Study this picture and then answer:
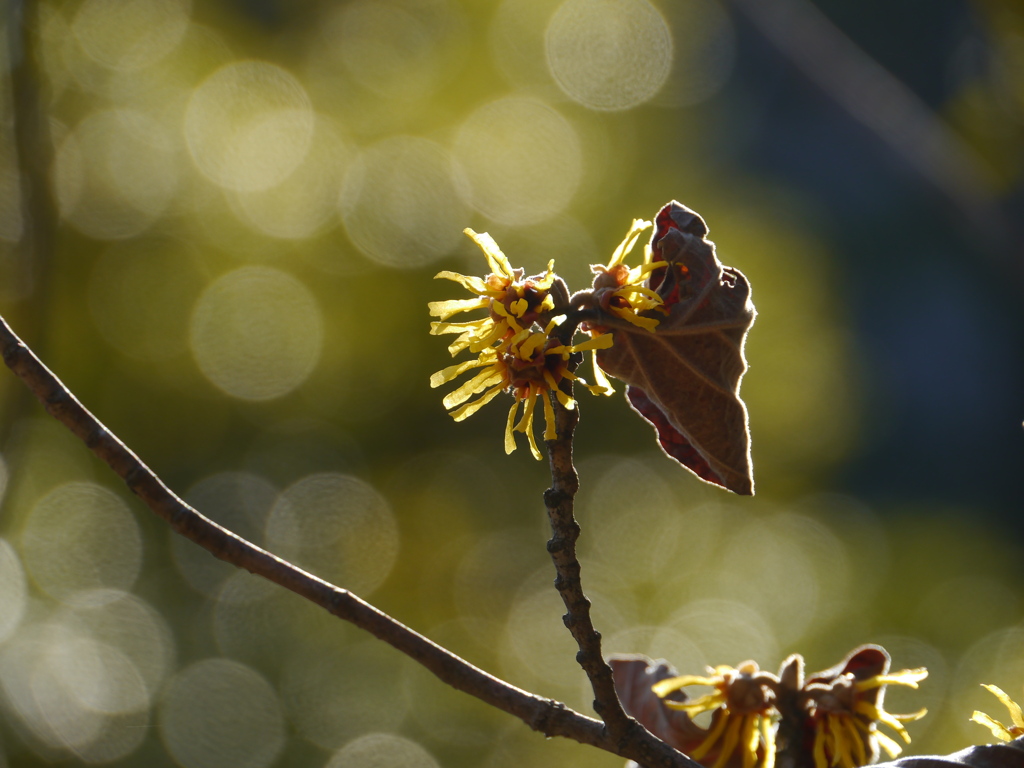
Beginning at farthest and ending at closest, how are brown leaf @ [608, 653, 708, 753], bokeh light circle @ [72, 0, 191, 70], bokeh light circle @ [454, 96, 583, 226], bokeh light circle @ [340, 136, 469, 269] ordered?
1. bokeh light circle @ [454, 96, 583, 226]
2. bokeh light circle @ [340, 136, 469, 269]
3. bokeh light circle @ [72, 0, 191, 70]
4. brown leaf @ [608, 653, 708, 753]

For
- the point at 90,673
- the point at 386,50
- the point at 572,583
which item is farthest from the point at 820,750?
the point at 386,50

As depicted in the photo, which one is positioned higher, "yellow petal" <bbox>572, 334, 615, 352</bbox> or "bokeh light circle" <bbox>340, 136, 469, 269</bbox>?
"bokeh light circle" <bbox>340, 136, 469, 269</bbox>

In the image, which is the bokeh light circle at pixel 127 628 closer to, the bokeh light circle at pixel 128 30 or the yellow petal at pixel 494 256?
the bokeh light circle at pixel 128 30

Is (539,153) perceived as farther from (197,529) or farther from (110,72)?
(197,529)

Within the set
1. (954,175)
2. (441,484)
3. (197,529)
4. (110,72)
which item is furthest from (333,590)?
(110,72)

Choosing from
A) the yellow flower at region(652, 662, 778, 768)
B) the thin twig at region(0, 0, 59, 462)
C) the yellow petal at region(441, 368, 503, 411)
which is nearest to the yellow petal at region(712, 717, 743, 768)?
the yellow flower at region(652, 662, 778, 768)

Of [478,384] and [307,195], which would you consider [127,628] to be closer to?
[307,195]

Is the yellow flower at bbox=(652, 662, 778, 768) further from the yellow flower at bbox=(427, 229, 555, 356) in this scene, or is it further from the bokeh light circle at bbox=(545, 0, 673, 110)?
the bokeh light circle at bbox=(545, 0, 673, 110)
